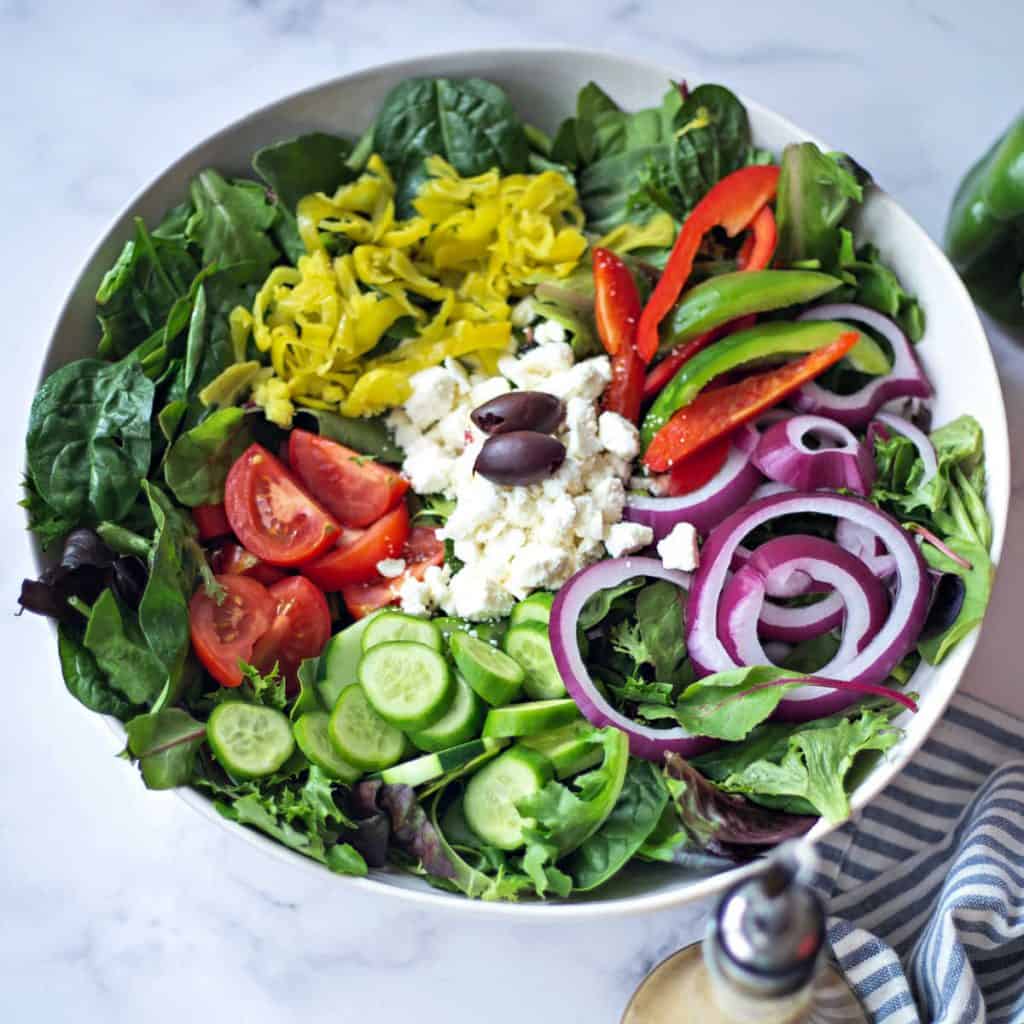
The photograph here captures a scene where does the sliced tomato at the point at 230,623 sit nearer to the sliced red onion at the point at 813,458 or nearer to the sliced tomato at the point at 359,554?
the sliced tomato at the point at 359,554

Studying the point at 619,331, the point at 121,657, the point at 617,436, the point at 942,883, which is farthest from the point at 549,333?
the point at 942,883

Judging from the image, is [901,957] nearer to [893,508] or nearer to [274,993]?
[893,508]

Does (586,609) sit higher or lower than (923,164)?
lower

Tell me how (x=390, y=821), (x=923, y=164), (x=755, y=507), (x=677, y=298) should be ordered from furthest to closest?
(x=923, y=164) < (x=677, y=298) < (x=755, y=507) < (x=390, y=821)

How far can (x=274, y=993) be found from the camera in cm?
210

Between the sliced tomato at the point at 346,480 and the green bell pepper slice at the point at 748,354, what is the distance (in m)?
0.45

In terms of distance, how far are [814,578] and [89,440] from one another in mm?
1204

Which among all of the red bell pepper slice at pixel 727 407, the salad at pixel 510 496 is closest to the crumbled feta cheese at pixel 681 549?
the salad at pixel 510 496

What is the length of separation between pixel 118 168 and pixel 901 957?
210cm

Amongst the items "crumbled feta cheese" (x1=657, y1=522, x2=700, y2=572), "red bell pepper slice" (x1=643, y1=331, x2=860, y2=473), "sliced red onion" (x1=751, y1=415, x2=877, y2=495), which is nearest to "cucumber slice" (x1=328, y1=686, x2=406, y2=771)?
Answer: "crumbled feta cheese" (x1=657, y1=522, x2=700, y2=572)

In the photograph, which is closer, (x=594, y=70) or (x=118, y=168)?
(x=594, y=70)

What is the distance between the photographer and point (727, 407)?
6.83 ft

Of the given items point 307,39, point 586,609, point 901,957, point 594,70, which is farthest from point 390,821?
point 307,39

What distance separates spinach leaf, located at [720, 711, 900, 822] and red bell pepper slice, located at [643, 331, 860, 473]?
500 millimetres
